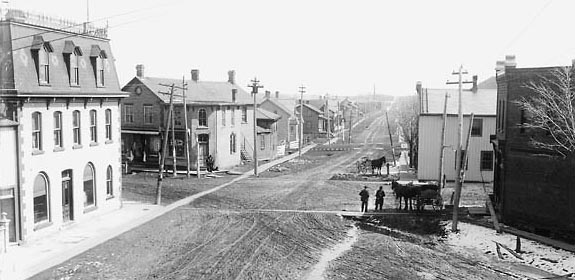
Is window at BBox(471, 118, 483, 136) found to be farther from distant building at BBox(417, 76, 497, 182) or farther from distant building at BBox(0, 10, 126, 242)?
distant building at BBox(0, 10, 126, 242)

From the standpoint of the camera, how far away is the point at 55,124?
82.2ft

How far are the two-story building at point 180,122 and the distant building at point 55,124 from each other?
57.8 ft

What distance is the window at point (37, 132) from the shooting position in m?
23.5

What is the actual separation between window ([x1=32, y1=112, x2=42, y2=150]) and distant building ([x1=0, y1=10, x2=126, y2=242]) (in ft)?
0.13

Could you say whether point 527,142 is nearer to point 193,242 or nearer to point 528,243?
point 528,243

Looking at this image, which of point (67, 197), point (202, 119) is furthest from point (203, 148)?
point (67, 197)

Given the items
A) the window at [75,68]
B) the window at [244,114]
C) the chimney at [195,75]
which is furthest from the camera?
the chimney at [195,75]

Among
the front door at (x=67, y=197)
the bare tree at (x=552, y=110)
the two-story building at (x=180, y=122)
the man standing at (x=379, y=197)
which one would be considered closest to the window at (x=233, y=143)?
the two-story building at (x=180, y=122)

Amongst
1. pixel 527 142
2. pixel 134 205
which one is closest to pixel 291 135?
pixel 134 205

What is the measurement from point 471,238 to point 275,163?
3373 centimetres

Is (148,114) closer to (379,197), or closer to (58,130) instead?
(58,130)

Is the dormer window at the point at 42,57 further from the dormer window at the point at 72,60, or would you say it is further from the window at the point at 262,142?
the window at the point at 262,142

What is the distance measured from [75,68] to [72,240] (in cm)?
830

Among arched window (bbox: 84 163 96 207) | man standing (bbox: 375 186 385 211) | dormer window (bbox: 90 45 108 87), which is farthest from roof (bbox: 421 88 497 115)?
arched window (bbox: 84 163 96 207)
